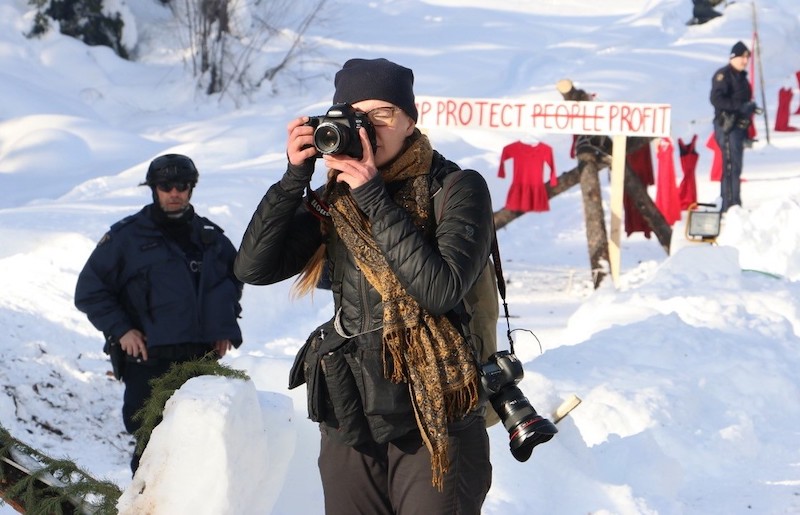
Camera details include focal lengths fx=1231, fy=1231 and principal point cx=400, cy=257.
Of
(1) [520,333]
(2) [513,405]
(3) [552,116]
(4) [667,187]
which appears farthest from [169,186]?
(4) [667,187]

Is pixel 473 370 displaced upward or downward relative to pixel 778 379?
upward

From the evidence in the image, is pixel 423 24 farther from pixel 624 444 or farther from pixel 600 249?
pixel 624 444

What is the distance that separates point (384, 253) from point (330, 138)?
280mm

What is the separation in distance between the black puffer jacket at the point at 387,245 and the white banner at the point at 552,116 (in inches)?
251

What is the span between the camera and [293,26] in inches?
1093

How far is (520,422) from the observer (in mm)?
2828

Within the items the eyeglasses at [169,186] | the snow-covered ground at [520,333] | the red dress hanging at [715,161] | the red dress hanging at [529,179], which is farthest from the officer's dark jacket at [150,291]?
the red dress hanging at [715,161]

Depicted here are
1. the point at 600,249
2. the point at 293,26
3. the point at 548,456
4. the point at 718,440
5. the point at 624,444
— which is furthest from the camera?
the point at 293,26

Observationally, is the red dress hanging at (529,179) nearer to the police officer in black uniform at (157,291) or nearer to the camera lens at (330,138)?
the police officer in black uniform at (157,291)

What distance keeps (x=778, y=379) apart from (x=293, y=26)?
22.4 m

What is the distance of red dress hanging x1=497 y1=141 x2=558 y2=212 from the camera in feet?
33.6

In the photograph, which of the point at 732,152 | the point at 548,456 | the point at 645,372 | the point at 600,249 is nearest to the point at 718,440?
the point at 645,372

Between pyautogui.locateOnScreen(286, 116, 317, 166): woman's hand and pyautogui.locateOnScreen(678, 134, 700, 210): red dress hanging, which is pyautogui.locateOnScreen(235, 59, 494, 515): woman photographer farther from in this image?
pyautogui.locateOnScreen(678, 134, 700, 210): red dress hanging

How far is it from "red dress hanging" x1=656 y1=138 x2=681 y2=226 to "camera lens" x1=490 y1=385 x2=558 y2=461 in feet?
26.4
